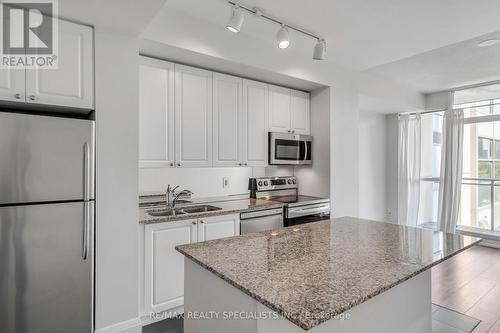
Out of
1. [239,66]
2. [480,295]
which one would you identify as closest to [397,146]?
[480,295]

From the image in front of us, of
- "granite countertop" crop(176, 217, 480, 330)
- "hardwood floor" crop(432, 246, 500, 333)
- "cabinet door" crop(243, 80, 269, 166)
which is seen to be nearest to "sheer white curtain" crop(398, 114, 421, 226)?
"hardwood floor" crop(432, 246, 500, 333)

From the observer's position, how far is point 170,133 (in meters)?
2.72

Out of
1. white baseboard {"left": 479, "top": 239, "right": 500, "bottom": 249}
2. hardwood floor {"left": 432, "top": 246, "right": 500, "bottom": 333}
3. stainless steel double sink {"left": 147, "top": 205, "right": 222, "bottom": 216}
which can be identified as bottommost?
hardwood floor {"left": 432, "top": 246, "right": 500, "bottom": 333}

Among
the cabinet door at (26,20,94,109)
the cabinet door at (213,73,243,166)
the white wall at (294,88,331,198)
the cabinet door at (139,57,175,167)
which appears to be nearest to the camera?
the cabinet door at (26,20,94,109)

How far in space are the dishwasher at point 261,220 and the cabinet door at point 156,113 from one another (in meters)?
0.93

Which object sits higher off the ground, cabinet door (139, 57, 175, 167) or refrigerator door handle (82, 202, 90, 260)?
cabinet door (139, 57, 175, 167)

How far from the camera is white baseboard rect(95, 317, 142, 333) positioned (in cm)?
211

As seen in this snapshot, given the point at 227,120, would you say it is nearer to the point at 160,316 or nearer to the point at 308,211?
the point at 308,211

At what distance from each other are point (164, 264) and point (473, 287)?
336cm

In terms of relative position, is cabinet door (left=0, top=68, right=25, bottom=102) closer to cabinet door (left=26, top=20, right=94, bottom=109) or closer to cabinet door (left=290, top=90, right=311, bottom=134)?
cabinet door (left=26, top=20, right=94, bottom=109)

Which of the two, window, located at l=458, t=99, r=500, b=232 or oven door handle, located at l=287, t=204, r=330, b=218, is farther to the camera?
window, located at l=458, t=99, r=500, b=232

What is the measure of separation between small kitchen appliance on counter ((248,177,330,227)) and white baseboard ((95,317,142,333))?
1735 mm

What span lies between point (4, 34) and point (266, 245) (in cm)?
210

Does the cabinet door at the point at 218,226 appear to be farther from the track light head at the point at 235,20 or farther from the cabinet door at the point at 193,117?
the track light head at the point at 235,20
